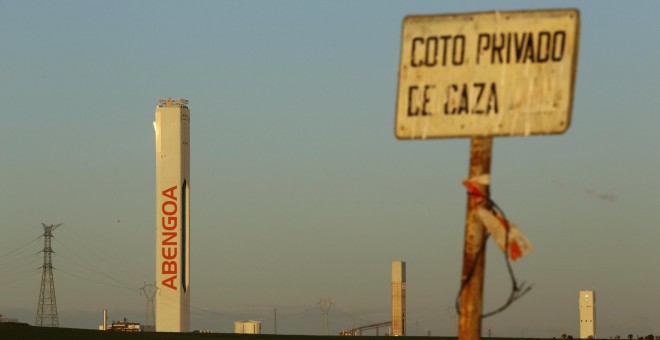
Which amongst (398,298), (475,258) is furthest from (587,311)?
(475,258)

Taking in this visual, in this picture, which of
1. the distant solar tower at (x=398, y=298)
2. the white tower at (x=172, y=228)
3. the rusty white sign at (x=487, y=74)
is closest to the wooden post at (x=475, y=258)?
the rusty white sign at (x=487, y=74)

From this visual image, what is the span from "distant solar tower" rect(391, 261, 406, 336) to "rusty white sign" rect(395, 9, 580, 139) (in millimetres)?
113068

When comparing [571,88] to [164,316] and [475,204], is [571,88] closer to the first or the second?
[475,204]

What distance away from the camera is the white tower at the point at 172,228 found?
116 metres

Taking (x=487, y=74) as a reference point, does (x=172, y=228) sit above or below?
above

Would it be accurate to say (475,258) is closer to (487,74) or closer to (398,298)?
(487,74)

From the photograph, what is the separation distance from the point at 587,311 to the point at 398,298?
28408mm

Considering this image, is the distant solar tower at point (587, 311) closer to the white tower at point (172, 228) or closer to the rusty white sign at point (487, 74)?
the white tower at point (172, 228)

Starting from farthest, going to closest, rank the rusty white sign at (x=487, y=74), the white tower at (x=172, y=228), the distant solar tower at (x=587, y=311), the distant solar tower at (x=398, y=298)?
the distant solar tower at (x=398, y=298)
the white tower at (x=172, y=228)
the distant solar tower at (x=587, y=311)
the rusty white sign at (x=487, y=74)

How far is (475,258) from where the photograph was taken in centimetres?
1155

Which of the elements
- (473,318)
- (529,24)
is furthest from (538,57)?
(473,318)

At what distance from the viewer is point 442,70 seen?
1163 cm

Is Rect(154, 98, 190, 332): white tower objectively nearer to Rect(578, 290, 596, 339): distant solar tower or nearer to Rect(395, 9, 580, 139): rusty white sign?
Rect(578, 290, 596, 339): distant solar tower

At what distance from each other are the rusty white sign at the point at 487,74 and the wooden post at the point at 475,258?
18 centimetres
